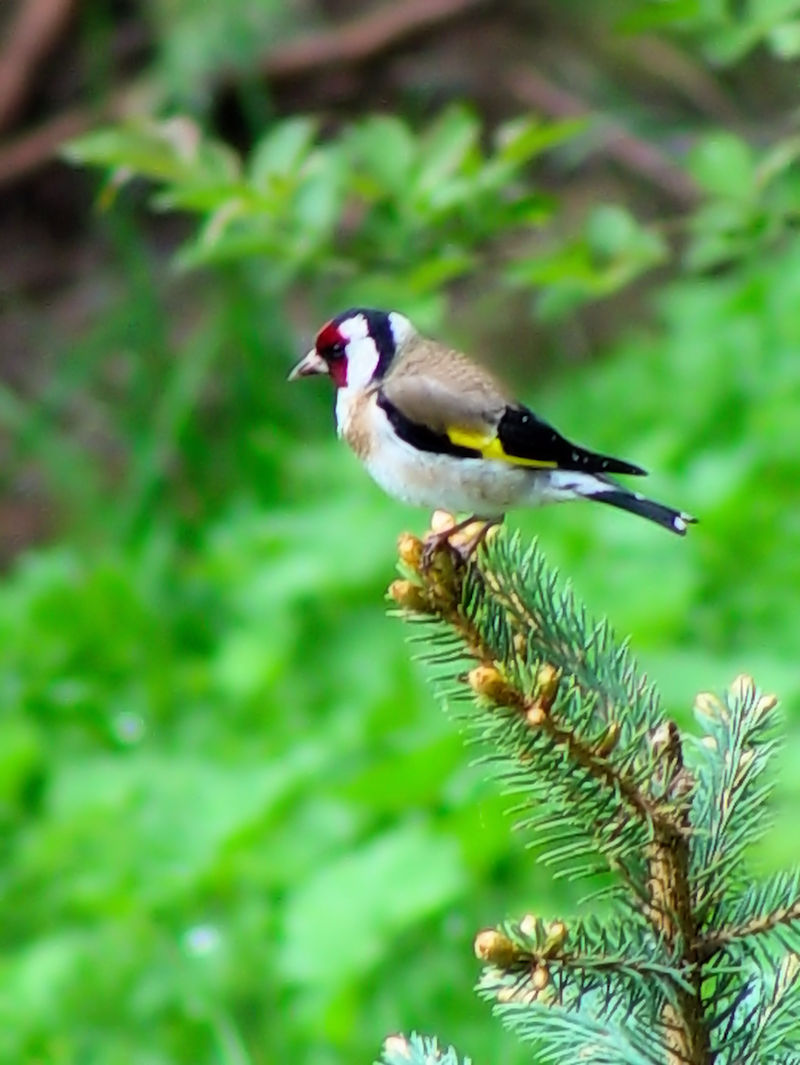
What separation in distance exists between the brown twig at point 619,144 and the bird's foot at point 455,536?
12.3ft

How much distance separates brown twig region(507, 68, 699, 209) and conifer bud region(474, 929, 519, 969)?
4.39 metres

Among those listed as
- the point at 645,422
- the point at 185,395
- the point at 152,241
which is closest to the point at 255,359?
the point at 185,395

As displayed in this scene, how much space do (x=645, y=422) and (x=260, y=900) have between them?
186 centimetres

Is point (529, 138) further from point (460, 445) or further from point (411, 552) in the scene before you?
point (411, 552)

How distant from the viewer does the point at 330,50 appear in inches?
218

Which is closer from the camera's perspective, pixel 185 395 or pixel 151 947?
pixel 151 947

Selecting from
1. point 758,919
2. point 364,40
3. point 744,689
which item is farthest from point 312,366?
point 364,40

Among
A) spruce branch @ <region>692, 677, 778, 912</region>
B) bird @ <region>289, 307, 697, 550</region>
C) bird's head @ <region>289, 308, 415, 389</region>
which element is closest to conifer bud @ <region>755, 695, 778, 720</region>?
spruce branch @ <region>692, 677, 778, 912</region>

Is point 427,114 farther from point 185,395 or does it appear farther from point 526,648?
point 526,648

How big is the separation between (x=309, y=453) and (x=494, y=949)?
11.3ft

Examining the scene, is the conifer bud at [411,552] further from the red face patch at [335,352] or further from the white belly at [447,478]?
the red face patch at [335,352]

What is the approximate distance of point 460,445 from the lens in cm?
171

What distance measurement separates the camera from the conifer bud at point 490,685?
0.98m

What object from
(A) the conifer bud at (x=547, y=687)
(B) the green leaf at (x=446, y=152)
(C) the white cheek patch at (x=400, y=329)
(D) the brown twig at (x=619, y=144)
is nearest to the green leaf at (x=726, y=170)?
(B) the green leaf at (x=446, y=152)
